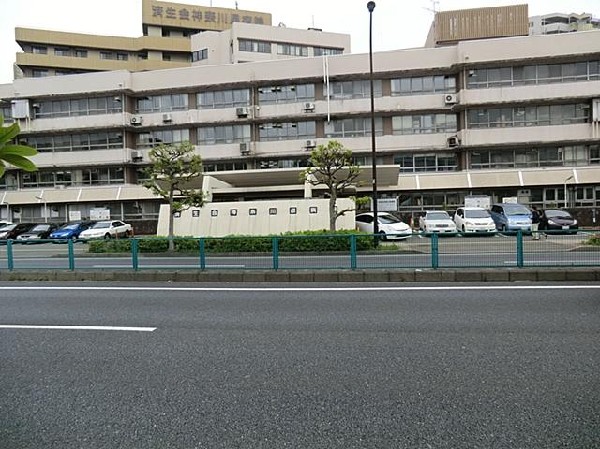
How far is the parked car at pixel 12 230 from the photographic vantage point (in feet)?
90.3

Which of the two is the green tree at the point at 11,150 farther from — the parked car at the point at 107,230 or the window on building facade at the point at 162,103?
the window on building facade at the point at 162,103

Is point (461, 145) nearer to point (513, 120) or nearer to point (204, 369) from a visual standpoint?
point (513, 120)

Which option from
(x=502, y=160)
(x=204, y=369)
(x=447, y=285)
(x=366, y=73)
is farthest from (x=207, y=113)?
(x=204, y=369)

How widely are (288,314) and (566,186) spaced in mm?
30330

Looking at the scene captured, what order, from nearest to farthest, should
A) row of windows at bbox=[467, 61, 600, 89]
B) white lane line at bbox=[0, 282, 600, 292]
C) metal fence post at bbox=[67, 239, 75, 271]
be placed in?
white lane line at bbox=[0, 282, 600, 292], metal fence post at bbox=[67, 239, 75, 271], row of windows at bbox=[467, 61, 600, 89]

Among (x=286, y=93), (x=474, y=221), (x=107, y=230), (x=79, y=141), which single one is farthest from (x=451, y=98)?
(x=79, y=141)

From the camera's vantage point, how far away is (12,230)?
28.4 meters

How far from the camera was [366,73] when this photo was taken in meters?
32.5

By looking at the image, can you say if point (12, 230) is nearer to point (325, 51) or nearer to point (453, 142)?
point (453, 142)

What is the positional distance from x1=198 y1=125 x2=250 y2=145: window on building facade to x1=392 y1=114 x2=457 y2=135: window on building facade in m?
11.9

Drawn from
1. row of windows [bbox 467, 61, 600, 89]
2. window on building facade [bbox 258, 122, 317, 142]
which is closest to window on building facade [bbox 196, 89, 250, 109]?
window on building facade [bbox 258, 122, 317, 142]

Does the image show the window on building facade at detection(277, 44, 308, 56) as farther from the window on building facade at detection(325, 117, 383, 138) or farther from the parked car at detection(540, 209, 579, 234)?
the parked car at detection(540, 209, 579, 234)

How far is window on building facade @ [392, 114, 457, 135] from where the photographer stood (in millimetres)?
32469

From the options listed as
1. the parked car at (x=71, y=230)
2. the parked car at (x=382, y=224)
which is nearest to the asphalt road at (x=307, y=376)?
the parked car at (x=382, y=224)
